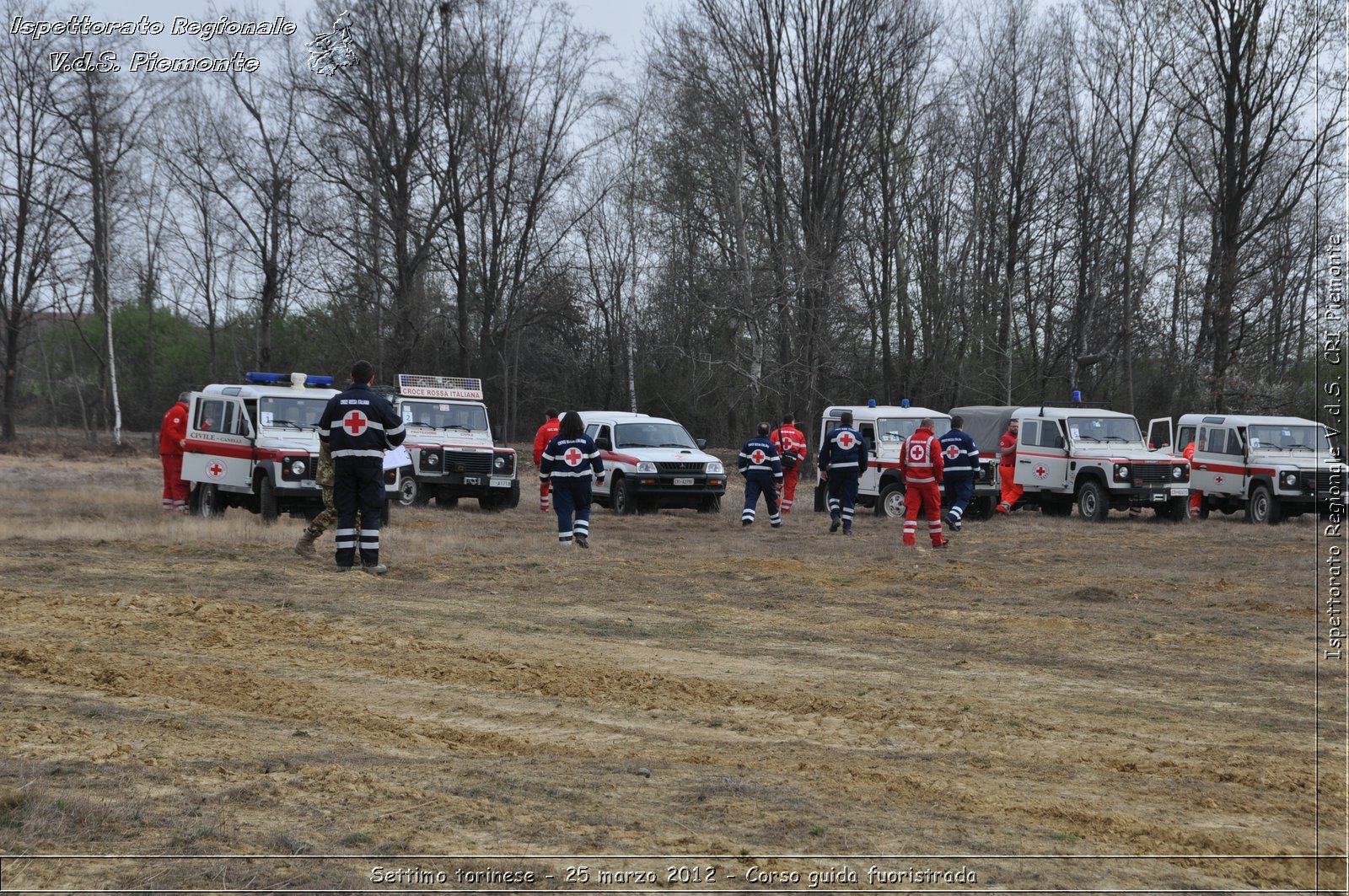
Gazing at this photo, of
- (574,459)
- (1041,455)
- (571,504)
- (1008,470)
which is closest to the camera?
(574,459)

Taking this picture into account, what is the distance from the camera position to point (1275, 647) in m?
10.0

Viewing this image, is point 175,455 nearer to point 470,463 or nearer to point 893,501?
point 470,463

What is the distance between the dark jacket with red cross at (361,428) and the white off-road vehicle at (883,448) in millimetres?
11937

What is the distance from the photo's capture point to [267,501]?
1834 centimetres

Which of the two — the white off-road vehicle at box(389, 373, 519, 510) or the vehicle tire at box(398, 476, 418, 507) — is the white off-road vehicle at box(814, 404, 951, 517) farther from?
the vehicle tire at box(398, 476, 418, 507)

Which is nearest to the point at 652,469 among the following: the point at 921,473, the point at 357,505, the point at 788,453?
the point at 788,453

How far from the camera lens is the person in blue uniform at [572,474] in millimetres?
16156

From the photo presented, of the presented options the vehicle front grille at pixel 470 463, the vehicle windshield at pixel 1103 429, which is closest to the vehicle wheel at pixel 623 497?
the vehicle front grille at pixel 470 463

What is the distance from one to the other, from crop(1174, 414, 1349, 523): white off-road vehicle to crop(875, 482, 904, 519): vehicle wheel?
5554 mm

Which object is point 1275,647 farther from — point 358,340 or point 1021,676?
point 358,340

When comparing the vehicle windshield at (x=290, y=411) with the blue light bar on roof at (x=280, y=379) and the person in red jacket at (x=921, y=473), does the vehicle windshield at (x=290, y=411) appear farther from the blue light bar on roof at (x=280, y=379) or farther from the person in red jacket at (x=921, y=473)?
the person in red jacket at (x=921, y=473)

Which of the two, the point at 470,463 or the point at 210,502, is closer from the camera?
the point at 210,502

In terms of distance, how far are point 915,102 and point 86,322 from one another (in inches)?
1548

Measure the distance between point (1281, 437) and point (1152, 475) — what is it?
2.53 metres
